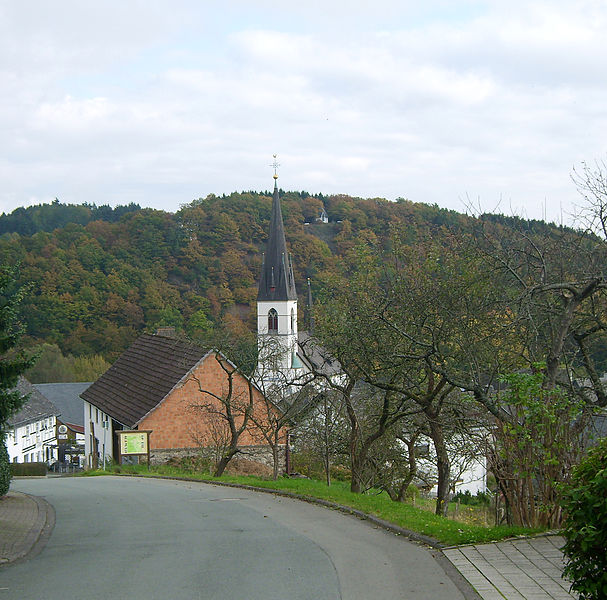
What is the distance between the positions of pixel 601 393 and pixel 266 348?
11.1 m

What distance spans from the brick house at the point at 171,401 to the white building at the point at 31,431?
14.6m

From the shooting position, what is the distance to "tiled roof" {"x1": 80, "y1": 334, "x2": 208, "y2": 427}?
28.2m

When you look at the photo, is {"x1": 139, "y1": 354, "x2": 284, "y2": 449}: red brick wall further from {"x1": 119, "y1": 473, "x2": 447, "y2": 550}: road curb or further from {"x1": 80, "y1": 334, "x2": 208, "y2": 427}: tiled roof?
{"x1": 119, "y1": 473, "x2": 447, "y2": 550}: road curb

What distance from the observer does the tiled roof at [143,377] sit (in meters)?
28.2

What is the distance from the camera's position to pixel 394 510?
11617 millimetres

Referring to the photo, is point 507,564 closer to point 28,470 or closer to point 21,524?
point 21,524

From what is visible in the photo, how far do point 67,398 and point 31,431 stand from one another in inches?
791

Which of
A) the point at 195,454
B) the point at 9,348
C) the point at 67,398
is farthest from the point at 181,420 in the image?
the point at 67,398

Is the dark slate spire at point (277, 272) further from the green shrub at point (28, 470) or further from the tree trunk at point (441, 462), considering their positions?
the tree trunk at point (441, 462)

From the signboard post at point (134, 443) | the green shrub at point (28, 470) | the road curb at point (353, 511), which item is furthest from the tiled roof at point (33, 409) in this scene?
the road curb at point (353, 511)

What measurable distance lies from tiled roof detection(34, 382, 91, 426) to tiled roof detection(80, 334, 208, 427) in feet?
Result: 117

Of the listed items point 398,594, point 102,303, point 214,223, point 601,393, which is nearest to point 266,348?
point 601,393

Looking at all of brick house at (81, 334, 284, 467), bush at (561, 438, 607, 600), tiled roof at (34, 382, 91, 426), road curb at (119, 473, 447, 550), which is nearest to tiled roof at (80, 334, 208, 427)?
brick house at (81, 334, 284, 467)

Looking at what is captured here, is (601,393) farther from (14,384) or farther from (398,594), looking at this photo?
(14,384)
